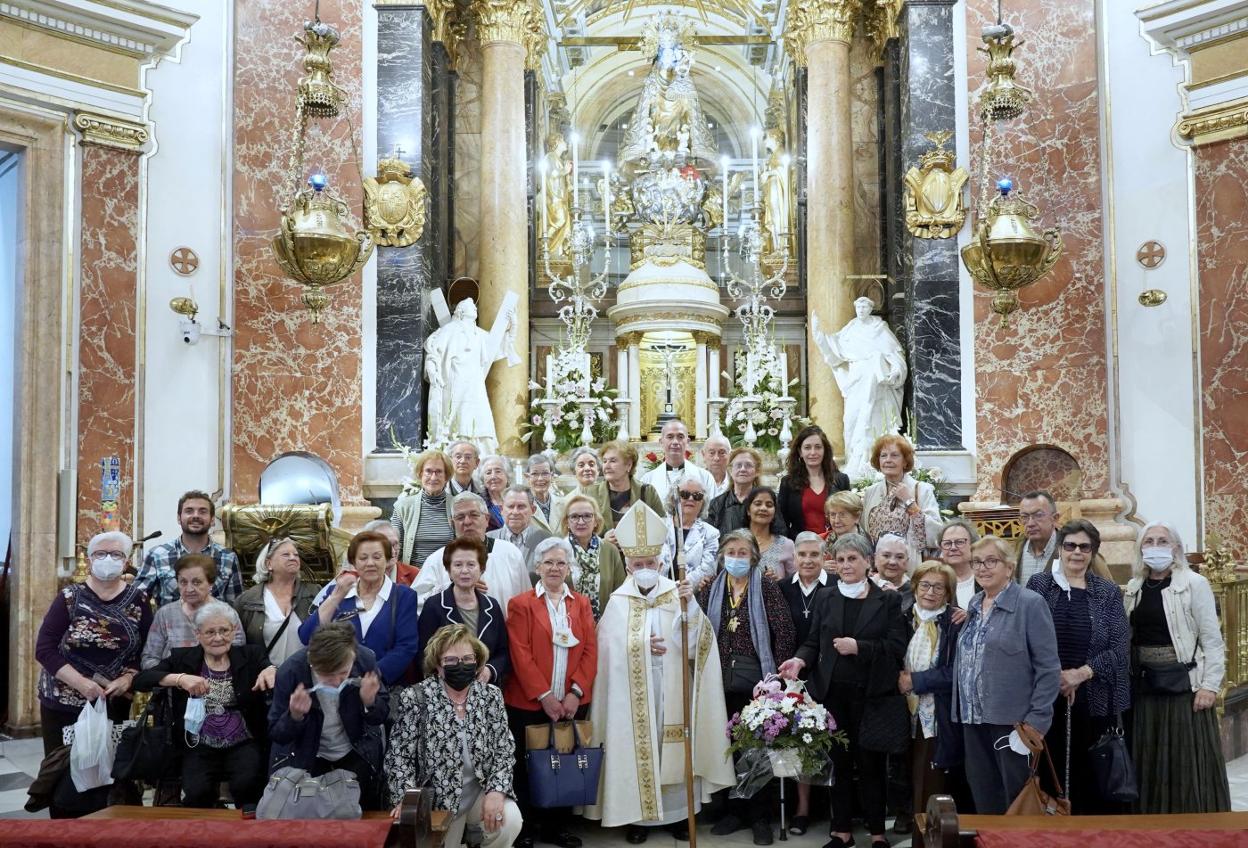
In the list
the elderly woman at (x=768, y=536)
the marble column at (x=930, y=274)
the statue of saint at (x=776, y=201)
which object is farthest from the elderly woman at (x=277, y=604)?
the statue of saint at (x=776, y=201)

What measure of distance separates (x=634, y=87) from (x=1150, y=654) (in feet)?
54.8

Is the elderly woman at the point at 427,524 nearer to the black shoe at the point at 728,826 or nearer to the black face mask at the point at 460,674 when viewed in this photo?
the black face mask at the point at 460,674

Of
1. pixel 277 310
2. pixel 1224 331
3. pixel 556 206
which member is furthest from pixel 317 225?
pixel 1224 331

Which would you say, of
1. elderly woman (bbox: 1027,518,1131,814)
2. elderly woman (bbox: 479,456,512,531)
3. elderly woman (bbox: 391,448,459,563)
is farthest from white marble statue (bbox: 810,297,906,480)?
elderly woman (bbox: 1027,518,1131,814)

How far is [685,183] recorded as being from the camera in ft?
47.2

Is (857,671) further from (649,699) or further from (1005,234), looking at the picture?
(1005,234)

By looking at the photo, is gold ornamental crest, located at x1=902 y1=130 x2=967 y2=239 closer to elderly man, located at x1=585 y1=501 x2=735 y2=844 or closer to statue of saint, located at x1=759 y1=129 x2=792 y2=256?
statue of saint, located at x1=759 y1=129 x2=792 y2=256

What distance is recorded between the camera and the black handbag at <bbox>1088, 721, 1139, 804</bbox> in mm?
5594

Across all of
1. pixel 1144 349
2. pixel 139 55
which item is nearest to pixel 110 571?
pixel 139 55

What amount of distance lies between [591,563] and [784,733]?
4.55 feet

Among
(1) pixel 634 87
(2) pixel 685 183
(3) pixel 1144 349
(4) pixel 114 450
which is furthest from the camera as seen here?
(1) pixel 634 87

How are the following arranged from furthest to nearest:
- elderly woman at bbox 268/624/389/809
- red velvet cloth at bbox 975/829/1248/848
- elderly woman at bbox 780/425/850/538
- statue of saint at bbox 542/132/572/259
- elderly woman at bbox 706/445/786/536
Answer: statue of saint at bbox 542/132/572/259 → elderly woman at bbox 780/425/850/538 → elderly woman at bbox 706/445/786/536 → elderly woman at bbox 268/624/389/809 → red velvet cloth at bbox 975/829/1248/848

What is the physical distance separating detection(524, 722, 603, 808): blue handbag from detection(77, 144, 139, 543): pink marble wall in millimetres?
5607

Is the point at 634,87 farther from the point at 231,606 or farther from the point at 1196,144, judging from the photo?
the point at 231,606
